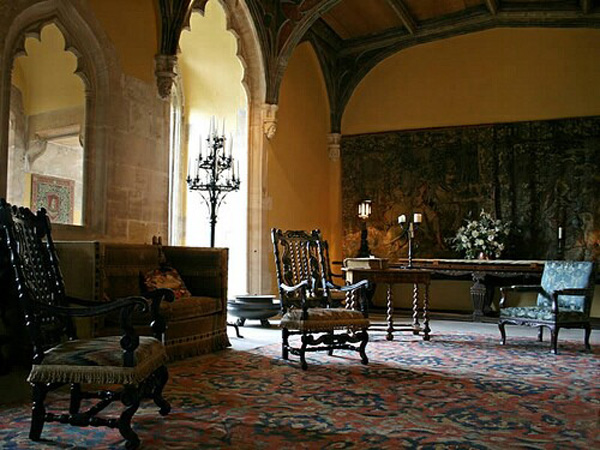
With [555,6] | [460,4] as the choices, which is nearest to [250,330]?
[460,4]

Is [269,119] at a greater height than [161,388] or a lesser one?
greater

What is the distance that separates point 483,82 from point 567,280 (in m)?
5.05

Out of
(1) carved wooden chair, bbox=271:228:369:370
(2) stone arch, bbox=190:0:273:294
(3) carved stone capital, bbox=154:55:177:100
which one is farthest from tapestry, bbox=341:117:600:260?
(3) carved stone capital, bbox=154:55:177:100

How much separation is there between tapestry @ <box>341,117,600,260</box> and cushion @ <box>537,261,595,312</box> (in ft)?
10.3

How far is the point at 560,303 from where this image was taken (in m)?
6.81

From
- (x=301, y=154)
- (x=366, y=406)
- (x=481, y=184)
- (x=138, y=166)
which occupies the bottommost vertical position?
(x=366, y=406)

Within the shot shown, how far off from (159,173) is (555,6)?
7152mm

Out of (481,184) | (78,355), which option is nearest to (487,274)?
(481,184)

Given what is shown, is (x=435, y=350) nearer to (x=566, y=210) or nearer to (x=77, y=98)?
(x=566, y=210)

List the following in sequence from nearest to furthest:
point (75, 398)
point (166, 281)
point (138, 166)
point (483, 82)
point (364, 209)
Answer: point (75, 398) → point (166, 281) → point (138, 166) → point (483, 82) → point (364, 209)

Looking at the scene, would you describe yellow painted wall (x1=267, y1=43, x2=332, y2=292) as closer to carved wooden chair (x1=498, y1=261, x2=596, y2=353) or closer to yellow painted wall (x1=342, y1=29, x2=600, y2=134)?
yellow painted wall (x1=342, y1=29, x2=600, y2=134)

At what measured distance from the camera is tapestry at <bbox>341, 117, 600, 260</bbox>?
980 centimetres

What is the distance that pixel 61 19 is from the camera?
603 cm

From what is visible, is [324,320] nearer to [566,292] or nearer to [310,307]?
[310,307]
